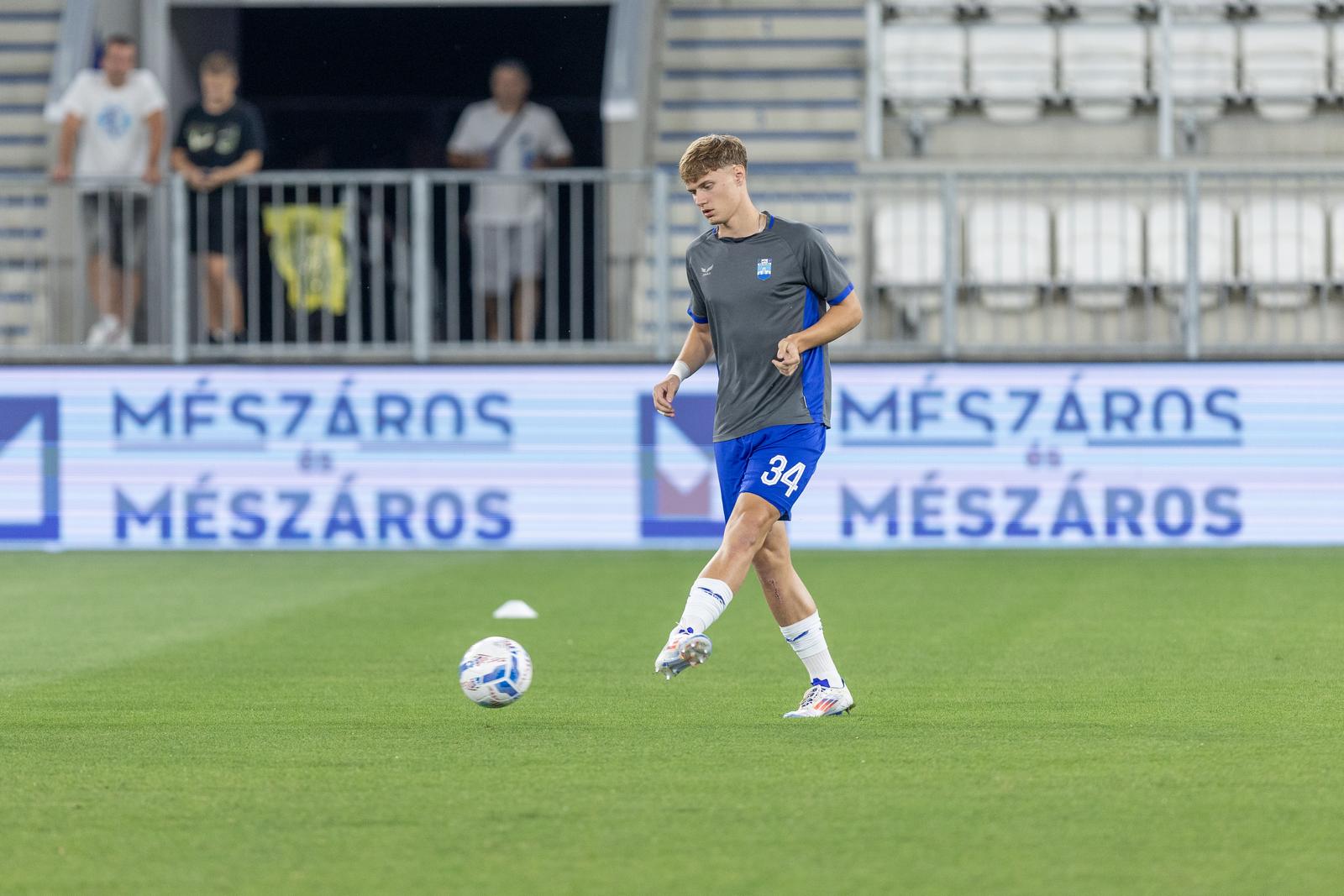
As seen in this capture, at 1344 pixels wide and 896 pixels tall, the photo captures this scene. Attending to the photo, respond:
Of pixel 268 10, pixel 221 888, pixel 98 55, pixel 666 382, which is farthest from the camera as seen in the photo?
pixel 268 10

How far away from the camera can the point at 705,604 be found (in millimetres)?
6996

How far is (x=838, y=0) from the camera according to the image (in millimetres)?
20875

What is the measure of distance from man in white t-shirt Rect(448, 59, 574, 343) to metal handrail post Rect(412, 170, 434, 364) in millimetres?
474

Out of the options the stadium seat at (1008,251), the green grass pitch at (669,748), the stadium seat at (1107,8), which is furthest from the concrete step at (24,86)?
the green grass pitch at (669,748)

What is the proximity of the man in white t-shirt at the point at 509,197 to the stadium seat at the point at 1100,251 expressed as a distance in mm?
3945

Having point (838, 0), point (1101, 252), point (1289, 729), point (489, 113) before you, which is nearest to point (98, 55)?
point (489, 113)

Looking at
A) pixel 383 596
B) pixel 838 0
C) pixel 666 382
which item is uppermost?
pixel 838 0

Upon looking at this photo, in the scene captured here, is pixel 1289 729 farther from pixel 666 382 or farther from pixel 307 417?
pixel 307 417

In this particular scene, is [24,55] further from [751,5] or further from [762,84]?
[762,84]

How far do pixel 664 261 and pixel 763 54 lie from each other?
18.9 feet

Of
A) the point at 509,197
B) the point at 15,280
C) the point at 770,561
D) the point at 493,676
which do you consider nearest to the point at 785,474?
the point at 770,561

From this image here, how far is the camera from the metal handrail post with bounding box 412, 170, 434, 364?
1592 centimetres

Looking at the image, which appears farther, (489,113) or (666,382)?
(489,113)

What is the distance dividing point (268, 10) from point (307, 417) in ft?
26.1
